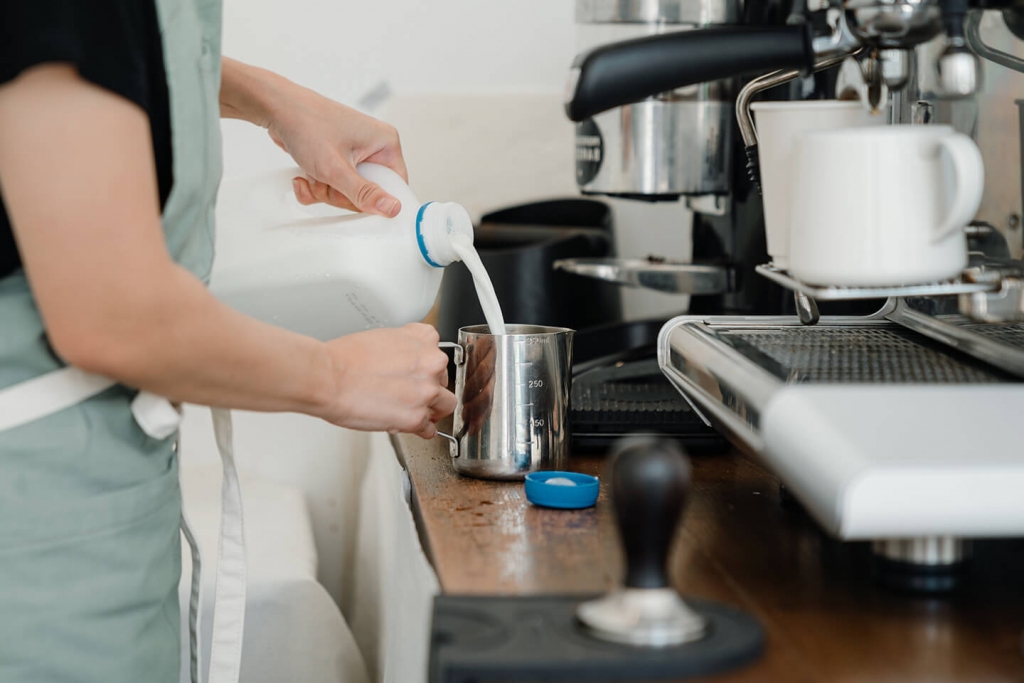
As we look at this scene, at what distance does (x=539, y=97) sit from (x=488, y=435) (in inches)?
40.0

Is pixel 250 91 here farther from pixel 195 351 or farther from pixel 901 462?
pixel 901 462

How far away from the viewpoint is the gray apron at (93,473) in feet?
2.08

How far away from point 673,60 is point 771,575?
0.34 meters

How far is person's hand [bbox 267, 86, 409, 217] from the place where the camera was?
0.93 metres

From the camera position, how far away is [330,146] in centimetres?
94

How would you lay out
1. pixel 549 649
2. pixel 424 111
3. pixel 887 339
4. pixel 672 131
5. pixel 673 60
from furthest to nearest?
pixel 424 111, pixel 672 131, pixel 887 339, pixel 673 60, pixel 549 649

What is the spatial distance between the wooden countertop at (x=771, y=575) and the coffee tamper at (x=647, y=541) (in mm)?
43

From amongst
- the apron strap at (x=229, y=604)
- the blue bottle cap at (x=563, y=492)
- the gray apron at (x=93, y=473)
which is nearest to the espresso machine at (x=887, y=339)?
the blue bottle cap at (x=563, y=492)

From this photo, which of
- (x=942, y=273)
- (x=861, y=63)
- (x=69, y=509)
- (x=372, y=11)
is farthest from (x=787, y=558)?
(x=372, y=11)

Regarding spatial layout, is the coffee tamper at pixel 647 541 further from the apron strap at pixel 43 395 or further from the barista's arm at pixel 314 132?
the barista's arm at pixel 314 132

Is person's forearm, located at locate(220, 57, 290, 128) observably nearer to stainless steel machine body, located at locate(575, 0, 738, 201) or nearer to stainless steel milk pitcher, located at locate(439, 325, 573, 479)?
stainless steel milk pitcher, located at locate(439, 325, 573, 479)

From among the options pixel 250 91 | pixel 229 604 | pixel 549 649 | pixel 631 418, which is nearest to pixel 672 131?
pixel 631 418

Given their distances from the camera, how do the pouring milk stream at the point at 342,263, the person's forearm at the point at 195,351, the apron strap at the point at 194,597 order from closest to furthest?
1. the person's forearm at the point at 195,351
2. the apron strap at the point at 194,597
3. the pouring milk stream at the point at 342,263

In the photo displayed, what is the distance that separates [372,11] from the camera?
1720 mm
